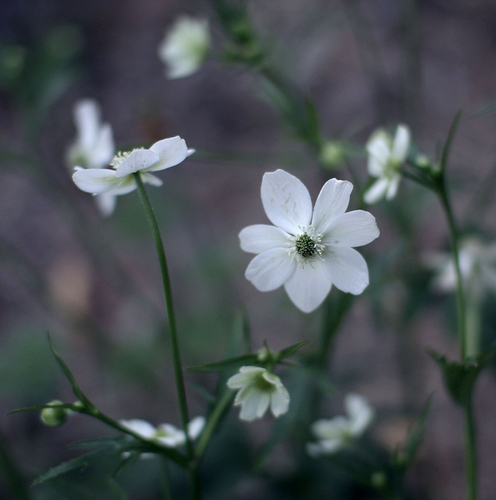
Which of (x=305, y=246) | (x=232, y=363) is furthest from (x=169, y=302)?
(x=305, y=246)

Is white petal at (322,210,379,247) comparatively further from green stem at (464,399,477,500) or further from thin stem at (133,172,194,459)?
green stem at (464,399,477,500)

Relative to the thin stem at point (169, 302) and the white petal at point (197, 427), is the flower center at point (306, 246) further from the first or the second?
the white petal at point (197, 427)

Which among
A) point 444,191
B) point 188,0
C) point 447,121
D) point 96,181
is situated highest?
point 188,0

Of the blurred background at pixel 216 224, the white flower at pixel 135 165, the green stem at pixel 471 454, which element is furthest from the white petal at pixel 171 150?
the green stem at pixel 471 454

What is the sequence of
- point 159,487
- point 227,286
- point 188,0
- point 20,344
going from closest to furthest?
point 159,487 < point 20,344 < point 227,286 < point 188,0

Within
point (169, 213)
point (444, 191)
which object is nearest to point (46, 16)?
point (169, 213)

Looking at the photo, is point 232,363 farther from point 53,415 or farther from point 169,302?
point 53,415

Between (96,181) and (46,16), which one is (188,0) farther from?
(96,181)

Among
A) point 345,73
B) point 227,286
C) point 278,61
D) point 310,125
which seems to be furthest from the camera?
point 345,73
